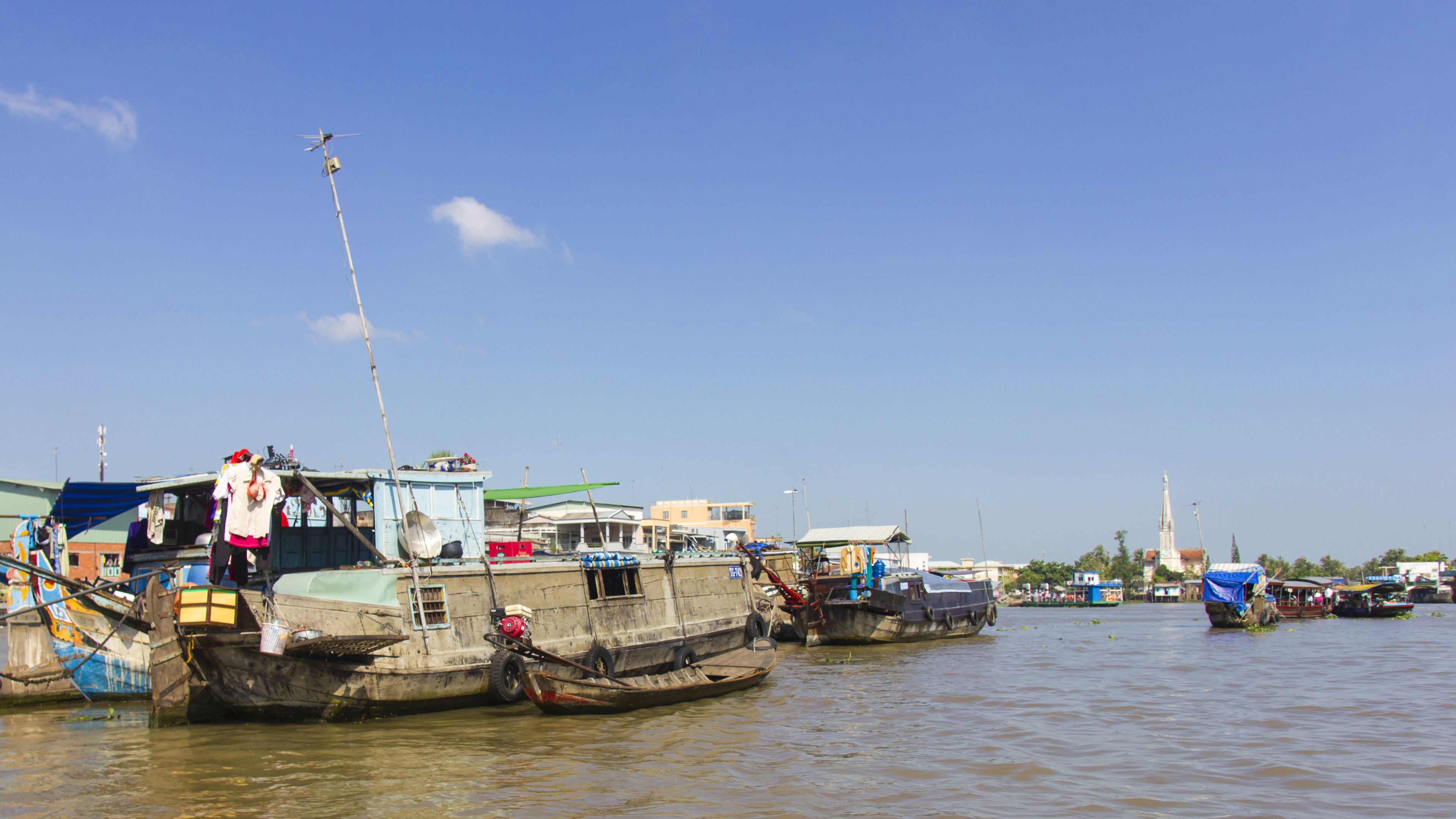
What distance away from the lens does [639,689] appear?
14336mm

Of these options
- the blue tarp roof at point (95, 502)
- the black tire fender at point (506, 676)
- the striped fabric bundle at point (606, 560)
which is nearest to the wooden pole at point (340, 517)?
the black tire fender at point (506, 676)

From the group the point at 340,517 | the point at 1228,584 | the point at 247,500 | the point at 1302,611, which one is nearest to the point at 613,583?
the point at 340,517

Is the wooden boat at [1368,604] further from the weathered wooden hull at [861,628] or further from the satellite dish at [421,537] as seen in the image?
the satellite dish at [421,537]

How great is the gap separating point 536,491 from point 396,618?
1004 centimetres

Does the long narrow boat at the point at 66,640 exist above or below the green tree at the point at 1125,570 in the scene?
above

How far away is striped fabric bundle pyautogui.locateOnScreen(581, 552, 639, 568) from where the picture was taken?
56.0ft

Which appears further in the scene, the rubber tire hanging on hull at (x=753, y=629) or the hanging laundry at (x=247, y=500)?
the rubber tire hanging on hull at (x=753, y=629)

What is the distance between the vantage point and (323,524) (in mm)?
19094

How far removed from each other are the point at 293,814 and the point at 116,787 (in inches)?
101

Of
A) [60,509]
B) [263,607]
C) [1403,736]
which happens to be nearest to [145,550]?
[60,509]

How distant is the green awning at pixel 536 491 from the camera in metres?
22.7

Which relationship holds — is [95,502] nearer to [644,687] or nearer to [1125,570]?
[644,687]

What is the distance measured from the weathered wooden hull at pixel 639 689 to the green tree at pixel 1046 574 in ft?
356

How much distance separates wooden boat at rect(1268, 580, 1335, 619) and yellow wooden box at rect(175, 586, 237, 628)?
4320 cm
